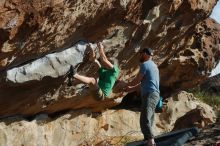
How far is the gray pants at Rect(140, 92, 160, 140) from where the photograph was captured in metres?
10.3

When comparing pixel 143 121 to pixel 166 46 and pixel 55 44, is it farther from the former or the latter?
pixel 166 46

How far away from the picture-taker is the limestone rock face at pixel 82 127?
51.6 ft

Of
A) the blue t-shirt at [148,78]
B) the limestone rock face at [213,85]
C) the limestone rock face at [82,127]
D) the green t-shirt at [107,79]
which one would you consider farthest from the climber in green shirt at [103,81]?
the limestone rock face at [213,85]

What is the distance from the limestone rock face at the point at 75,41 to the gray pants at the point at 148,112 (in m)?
3.50

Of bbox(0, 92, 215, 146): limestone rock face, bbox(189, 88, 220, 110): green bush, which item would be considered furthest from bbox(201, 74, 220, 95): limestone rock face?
bbox(0, 92, 215, 146): limestone rock face

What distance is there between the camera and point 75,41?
46.4ft

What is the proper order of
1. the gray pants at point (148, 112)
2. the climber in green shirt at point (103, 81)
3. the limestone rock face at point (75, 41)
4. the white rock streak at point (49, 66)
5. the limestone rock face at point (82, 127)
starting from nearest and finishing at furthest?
the gray pants at point (148, 112) → the climber in green shirt at point (103, 81) → the limestone rock face at point (75, 41) → the white rock streak at point (49, 66) → the limestone rock face at point (82, 127)

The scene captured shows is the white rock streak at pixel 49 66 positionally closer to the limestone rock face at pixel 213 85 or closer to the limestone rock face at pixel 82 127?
the limestone rock face at pixel 82 127

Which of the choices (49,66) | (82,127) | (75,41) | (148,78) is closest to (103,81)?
(148,78)

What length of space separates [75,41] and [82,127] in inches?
184

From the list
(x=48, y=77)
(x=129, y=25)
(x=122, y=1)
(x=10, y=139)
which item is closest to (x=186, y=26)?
(x=129, y=25)

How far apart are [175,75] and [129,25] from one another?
6.07m

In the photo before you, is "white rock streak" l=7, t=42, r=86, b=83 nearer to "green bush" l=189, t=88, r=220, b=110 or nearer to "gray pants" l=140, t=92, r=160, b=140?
"gray pants" l=140, t=92, r=160, b=140

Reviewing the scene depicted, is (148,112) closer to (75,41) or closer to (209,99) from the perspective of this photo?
(75,41)
